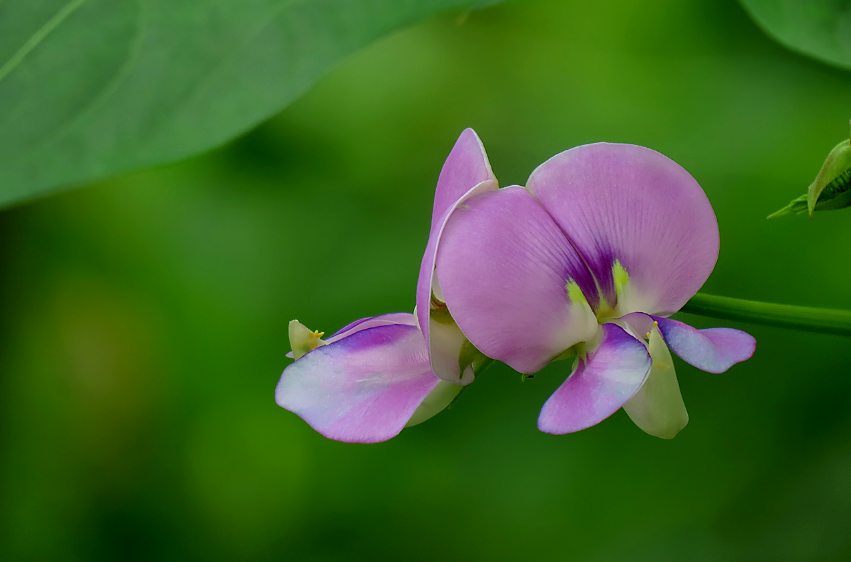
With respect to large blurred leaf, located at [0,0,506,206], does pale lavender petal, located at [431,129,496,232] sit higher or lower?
lower

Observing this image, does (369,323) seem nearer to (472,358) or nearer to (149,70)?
(472,358)

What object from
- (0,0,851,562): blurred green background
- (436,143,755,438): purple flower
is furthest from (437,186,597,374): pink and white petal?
(0,0,851,562): blurred green background

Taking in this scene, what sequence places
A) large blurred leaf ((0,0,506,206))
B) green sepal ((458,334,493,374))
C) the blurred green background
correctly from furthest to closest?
1. the blurred green background
2. green sepal ((458,334,493,374))
3. large blurred leaf ((0,0,506,206))

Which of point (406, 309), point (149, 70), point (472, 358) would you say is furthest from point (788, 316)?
point (406, 309)

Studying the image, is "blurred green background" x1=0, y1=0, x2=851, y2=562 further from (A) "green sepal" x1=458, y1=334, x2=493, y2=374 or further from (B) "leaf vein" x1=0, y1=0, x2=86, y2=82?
(B) "leaf vein" x1=0, y1=0, x2=86, y2=82

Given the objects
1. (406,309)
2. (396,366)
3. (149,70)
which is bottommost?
(406,309)

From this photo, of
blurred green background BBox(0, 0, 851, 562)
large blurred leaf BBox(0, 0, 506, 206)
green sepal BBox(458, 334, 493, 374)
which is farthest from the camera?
blurred green background BBox(0, 0, 851, 562)

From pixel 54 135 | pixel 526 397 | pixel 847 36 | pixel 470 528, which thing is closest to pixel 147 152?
pixel 54 135

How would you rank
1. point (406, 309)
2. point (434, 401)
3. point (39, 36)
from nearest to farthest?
point (39, 36) < point (434, 401) < point (406, 309)
